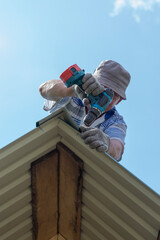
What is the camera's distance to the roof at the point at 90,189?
329cm

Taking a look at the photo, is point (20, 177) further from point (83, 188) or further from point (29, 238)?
point (29, 238)

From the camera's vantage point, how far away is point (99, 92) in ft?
11.9

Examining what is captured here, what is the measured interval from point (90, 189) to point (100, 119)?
46.2 inches

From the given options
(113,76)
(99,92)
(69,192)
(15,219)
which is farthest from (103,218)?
(113,76)

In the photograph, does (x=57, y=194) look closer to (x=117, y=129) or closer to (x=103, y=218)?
(x=103, y=218)

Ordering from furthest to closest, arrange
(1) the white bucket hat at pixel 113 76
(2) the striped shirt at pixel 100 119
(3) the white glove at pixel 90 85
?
(1) the white bucket hat at pixel 113 76
(2) the striped shirt at pixel 100 119
(3) the white glove at pixel 90 85

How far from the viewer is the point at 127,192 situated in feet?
11.0

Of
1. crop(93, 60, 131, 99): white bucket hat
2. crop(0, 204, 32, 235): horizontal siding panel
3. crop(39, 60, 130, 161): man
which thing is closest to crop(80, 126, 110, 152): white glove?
crop(39, 60, 130, 161): man

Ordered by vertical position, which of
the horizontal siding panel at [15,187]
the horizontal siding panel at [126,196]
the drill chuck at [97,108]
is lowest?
the horizontal siding panel at [126,196]

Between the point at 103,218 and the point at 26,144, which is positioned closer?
the point at 26,144

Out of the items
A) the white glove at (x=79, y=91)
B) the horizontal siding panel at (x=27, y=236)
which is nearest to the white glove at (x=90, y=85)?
the white glove at (x=79, y=91)

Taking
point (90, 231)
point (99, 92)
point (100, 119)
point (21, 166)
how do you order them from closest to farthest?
point (21, 166)
point (99, 92)
point (90, 231)
point (100, 119)

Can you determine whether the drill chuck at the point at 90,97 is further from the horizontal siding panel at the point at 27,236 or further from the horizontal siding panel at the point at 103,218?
the horizontal siding panel at the point at 27,236

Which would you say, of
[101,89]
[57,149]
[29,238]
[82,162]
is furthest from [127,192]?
[29,238]
